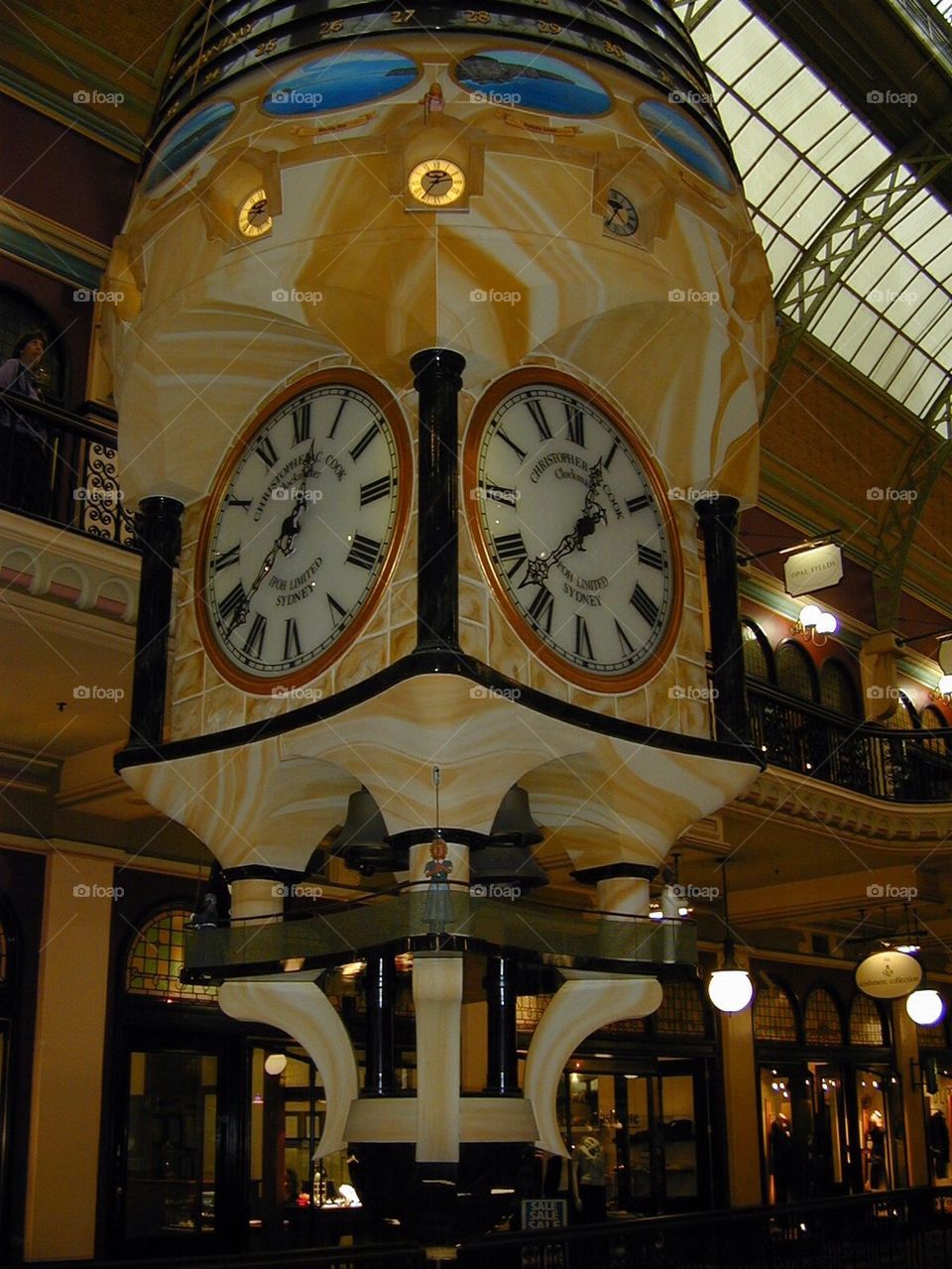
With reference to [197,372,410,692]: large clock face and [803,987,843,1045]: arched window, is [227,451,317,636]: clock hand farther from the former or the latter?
[803,987,843,1045]: arched window

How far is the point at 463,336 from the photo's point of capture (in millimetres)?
4770

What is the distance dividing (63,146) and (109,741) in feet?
14.2

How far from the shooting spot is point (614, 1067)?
15758 millimetres

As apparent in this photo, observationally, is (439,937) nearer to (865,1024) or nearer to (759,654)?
(759,654)

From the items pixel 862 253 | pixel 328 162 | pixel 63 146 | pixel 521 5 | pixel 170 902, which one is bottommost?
pixel 170 902

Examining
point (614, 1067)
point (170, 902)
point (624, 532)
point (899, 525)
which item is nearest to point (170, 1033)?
point (170, 902)

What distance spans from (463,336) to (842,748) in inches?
450

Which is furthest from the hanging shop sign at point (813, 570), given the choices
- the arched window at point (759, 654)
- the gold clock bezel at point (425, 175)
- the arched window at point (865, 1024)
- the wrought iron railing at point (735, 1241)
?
the gold clock bezel at point (425, 175)

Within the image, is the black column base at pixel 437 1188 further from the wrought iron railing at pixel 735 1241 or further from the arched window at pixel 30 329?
the arched window at pixel 30 329

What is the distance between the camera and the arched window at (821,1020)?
18609 millimetres

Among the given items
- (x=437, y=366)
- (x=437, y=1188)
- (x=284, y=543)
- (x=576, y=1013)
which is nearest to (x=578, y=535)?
(x=437, y=366)

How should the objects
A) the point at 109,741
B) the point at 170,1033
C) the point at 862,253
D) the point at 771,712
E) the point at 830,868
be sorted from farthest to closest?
the point at 862,253, the point at 830,868, the point at 771,712, the point at 170,1033, the point at 109,741

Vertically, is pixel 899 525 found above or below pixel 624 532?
above

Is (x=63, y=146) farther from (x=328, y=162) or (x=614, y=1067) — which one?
(x=614, y=1067)
